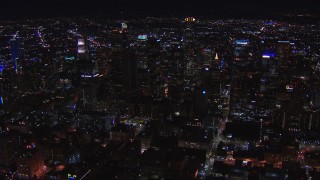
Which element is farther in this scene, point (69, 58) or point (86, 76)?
point (69, 58)

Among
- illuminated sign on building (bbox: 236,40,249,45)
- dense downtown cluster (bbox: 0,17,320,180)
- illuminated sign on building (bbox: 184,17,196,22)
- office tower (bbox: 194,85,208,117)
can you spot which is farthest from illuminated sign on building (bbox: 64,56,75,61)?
illuminated sign on building (bbox: 236,40,249,45)

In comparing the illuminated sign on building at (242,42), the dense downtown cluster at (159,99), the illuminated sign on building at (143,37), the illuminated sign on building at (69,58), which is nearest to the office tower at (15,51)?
the dense downtown cluster at (159,99)

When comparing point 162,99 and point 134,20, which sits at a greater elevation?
point 134,20

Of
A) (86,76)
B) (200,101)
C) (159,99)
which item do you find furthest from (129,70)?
(200,101)

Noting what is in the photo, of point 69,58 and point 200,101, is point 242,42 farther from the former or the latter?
point 69,58

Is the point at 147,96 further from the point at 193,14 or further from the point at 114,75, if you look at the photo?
the point at 193,14

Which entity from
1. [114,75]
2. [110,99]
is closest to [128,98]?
[110,99]

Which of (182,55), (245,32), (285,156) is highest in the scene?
(245,32)

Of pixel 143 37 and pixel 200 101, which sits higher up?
pixel 143 37
